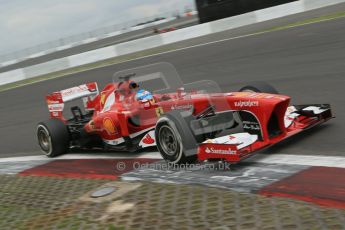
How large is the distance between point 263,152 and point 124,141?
6.51 feet

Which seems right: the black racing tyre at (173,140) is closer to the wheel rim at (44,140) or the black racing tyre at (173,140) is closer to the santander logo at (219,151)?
the santander logo at (219,151)

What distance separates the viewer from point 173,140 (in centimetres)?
541

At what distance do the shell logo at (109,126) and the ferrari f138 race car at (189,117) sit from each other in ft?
0.05

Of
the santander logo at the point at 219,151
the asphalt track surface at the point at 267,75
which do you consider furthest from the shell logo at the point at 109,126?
the asphalt track surface at the point at 267,75

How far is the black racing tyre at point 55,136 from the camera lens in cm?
724

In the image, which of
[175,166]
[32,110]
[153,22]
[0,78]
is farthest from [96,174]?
[153,22]

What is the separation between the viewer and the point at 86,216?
435cm

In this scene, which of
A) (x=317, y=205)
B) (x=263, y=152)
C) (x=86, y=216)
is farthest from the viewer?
(x=263, y=152)

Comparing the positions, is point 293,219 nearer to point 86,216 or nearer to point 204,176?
point 204,176

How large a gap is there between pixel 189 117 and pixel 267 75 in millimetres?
5020

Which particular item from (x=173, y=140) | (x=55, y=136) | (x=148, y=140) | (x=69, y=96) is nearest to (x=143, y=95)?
(x=148, y=140)

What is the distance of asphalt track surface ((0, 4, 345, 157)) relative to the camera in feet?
19.5

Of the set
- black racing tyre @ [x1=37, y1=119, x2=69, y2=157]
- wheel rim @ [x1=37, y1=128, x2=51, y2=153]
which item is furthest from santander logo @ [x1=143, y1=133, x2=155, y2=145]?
wheel rim @ [x1=37, y1=128, x2=51, y2=153]

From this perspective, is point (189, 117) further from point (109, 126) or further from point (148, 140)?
point (109, 126)
